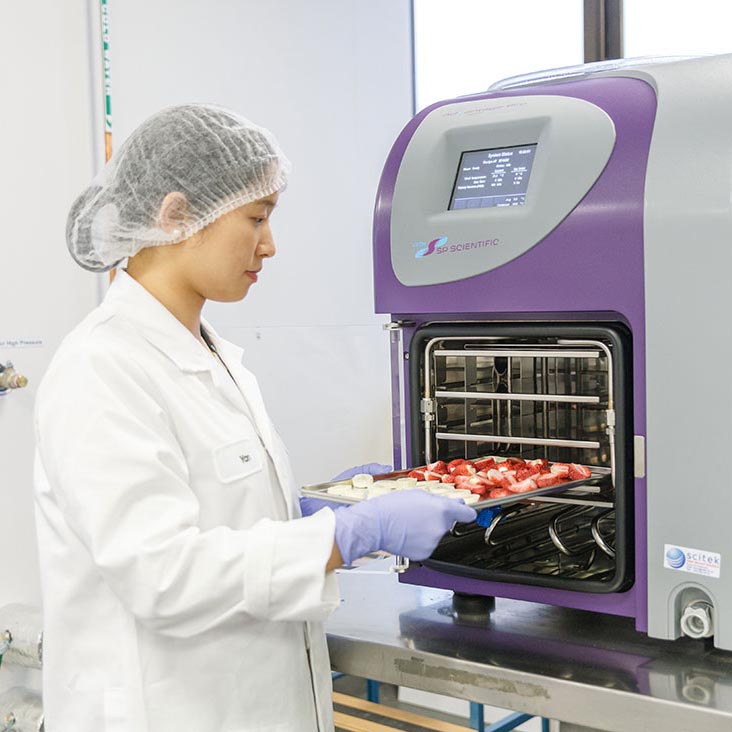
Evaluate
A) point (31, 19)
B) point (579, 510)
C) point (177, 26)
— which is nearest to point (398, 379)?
point (579, 510)

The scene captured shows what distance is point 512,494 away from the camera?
4.47ft

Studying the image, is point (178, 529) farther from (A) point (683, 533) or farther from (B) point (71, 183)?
(B) point (71, 183)

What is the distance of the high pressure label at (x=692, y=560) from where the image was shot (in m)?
1.26

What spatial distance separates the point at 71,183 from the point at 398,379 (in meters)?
1.39

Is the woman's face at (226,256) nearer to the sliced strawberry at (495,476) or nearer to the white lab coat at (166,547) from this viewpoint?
the white lab coat at (166,547)

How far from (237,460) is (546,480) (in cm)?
46

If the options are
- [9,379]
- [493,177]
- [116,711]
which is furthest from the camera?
[9,379]

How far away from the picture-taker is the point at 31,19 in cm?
246

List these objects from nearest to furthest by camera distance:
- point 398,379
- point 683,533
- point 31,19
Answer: point 683,533 < point 398,379 < point 31,19

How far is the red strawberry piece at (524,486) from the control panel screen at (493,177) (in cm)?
42

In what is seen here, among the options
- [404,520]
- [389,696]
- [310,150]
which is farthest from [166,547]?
[389,696]

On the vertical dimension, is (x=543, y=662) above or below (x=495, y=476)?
below

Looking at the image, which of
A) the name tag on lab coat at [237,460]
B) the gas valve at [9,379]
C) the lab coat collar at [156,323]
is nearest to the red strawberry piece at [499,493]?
the name tag on lab coat at [237,460]

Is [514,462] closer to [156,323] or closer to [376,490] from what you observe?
[376,490]
